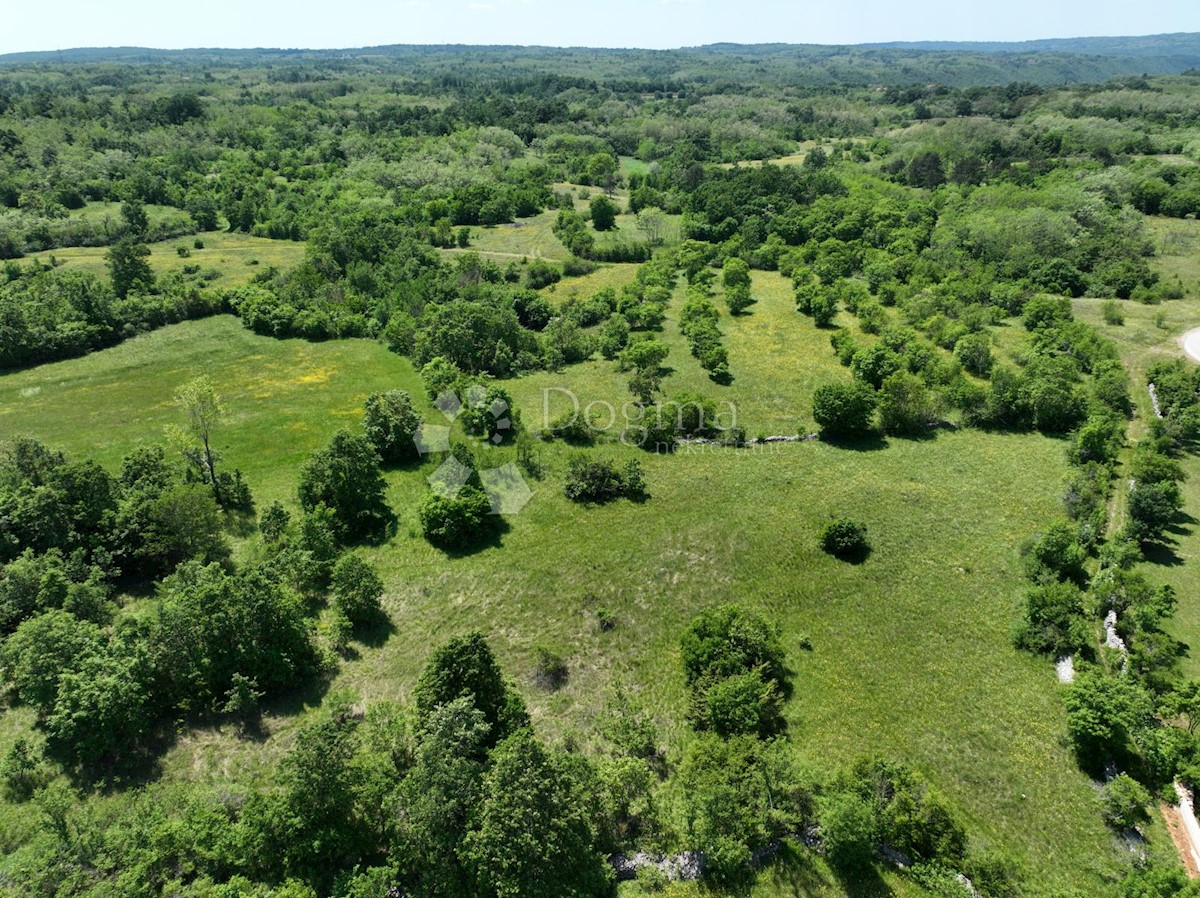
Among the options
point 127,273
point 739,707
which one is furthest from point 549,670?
point 127,273

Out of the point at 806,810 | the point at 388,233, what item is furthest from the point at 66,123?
the point at 806,810

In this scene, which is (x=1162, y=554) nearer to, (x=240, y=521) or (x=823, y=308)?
(x=823, y=308)

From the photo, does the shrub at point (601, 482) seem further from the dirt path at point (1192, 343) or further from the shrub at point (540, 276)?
the dirt path at point (1192, 343)

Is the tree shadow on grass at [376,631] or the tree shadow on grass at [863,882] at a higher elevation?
the tree shadow on grass at [376,631]

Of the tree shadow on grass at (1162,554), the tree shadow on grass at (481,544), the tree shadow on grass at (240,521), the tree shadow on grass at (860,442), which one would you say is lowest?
the tree shadow on grass at (481,544)

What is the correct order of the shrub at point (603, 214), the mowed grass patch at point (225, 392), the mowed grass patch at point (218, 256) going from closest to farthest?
the mowed grass patch at point (225, 392), the mowed grass patch at point (218, 256), the shrub at point (603, 214)

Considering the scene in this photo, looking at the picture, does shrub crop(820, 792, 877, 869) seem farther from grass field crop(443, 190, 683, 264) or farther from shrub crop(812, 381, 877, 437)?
grass field crop(443, 190, 683, 264)

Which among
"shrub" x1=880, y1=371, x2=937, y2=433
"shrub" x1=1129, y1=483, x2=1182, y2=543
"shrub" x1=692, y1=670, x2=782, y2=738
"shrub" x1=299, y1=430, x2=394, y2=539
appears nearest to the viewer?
"shrub" x1=692, y1=670, x2=782, y2=738

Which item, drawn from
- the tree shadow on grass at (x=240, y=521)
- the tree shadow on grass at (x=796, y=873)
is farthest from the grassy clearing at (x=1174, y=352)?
the tree shadow on grass at (x=240, y=521)

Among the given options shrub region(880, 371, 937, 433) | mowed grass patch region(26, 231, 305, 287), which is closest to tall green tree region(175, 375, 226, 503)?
mowed grass patch region(26, 231, 305, 287)
